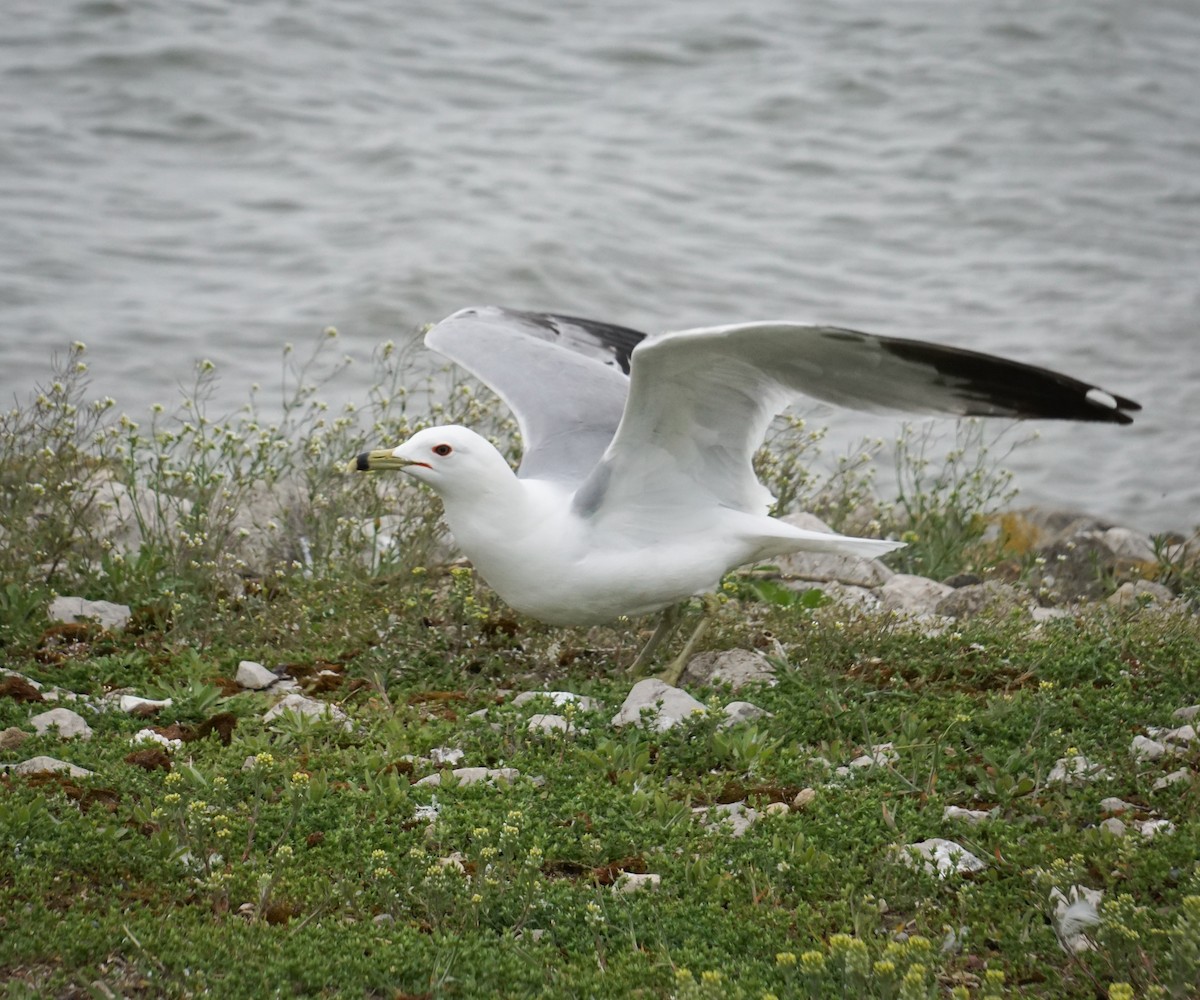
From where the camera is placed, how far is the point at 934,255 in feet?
51.9

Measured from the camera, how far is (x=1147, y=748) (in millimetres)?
4672

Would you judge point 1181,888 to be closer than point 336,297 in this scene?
Yes

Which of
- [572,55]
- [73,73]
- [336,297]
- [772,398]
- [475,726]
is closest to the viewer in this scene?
[475,726]

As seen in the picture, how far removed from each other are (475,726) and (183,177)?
39.2ft

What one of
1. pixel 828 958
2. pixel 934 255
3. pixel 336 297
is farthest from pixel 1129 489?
pixel 828 958

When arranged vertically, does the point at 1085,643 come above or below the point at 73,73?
below

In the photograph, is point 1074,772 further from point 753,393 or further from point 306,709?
point 306,709

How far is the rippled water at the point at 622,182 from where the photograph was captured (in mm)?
13062

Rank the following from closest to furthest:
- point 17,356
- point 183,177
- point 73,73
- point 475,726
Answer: point 475,726, point 17,356, point 183,177, point 73,73

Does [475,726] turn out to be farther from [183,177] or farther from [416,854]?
[183,177]

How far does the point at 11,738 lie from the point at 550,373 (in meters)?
2.83

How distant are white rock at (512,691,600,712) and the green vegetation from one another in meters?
0.07

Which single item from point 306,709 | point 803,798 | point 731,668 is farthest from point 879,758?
point 306,709

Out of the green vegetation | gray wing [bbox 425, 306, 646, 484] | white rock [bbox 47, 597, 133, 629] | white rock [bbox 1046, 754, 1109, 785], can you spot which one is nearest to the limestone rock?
A: the green vegetation
